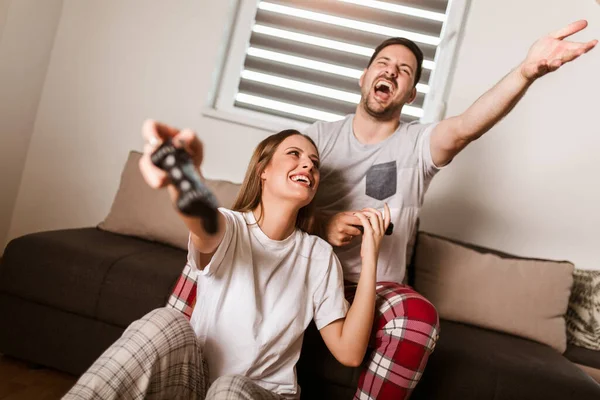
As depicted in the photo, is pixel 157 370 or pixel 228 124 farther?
pixel 228 124

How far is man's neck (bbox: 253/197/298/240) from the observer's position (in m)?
1.22

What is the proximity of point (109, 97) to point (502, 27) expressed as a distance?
183 centimetres

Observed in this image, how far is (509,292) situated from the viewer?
1.90 metres

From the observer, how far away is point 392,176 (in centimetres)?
149

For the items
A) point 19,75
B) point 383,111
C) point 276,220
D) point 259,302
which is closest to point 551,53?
point 383,111

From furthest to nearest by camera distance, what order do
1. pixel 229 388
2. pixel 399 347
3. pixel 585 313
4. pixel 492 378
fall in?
1. pixel 585 313
2. pixel 492 378
3. pixel 399 347
4. pixel 229 388

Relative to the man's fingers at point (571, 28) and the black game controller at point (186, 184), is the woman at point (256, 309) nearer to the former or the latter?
the black game controller at point (186, 184)

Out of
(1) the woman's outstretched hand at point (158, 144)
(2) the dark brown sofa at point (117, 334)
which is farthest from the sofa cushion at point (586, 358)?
(1) the woman's outstretched hand at point (158, 144)

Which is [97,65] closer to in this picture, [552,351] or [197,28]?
[197,28]

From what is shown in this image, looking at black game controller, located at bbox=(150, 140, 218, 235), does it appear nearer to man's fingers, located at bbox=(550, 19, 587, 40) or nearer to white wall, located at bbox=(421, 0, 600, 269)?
man's fingers, located at bbox=(550, 19, 587, 40)

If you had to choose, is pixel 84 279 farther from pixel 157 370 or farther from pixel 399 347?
pixel 399 347

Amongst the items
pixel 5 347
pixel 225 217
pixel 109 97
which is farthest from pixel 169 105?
pixel 225 217

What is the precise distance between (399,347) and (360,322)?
0.13 m

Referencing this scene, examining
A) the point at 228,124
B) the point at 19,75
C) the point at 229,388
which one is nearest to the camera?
the point at 229,388
